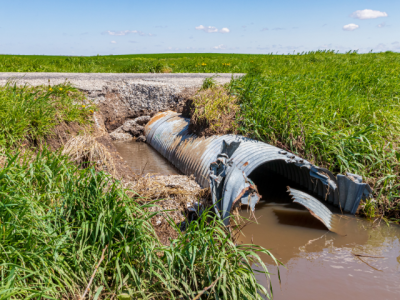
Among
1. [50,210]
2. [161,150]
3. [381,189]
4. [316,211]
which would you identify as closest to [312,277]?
[316,211]

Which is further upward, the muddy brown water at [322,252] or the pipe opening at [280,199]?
the pipe opening at [280,199]

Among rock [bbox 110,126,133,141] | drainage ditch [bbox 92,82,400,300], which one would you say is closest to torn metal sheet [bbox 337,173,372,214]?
drainage ditch [bbox 92,82,400,300]

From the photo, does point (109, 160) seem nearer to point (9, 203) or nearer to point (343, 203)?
point (9, 203)

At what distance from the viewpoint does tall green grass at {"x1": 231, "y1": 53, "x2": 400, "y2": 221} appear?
4086mm

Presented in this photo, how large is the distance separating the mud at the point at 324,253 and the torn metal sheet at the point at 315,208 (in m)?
0.09

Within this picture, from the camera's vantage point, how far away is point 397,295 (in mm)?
2459

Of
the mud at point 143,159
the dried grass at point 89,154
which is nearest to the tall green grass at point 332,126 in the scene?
the mud at point 143,159

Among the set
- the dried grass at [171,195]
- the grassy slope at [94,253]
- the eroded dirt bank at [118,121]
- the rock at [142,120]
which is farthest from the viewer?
the rock at [142,120]

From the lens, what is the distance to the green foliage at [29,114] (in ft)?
13.3

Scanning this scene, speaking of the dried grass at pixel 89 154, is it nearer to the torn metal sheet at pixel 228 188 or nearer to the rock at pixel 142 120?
the torn metal sheet at pixel 228 188

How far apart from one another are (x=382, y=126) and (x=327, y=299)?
3479 millimetres

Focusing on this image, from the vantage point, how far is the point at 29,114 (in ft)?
14.4

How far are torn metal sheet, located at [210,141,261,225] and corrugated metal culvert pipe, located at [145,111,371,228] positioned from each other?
0.19 m

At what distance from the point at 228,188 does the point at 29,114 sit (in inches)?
124
